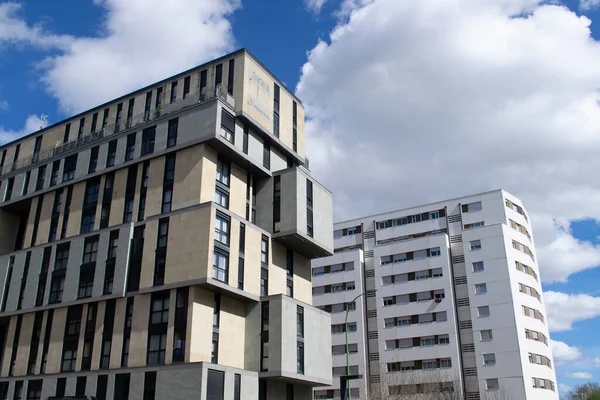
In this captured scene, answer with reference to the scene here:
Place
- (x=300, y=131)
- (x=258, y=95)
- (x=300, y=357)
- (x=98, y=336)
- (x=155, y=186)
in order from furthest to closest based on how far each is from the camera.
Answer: (x=300, y=131)
(x=258, y=95)
(x=155, y=186)
(x=300, y=357)
(x=98, y=336)

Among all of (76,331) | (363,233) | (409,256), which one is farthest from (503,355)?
(76,331)

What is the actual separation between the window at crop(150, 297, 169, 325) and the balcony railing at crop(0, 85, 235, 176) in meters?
16.5

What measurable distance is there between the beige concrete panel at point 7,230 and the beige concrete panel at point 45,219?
20.1 feet

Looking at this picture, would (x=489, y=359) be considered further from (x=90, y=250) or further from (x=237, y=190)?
(x=90, y=250)

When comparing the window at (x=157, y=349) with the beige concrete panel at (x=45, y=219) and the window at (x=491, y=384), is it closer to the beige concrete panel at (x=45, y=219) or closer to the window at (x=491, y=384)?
the beige concrete panel at (x=45, y=219)

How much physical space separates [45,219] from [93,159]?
7157mm

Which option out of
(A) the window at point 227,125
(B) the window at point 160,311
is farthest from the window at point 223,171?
(B) the window at point 160,311

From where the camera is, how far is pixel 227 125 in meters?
48.9

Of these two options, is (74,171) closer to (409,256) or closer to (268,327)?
(268,327)

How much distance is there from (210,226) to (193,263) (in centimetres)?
289

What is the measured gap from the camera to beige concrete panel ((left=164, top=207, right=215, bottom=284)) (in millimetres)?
42438

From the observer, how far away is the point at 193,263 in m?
42.7

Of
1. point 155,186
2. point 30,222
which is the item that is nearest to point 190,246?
point 155,186

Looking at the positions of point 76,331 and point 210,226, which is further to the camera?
point 76,331
